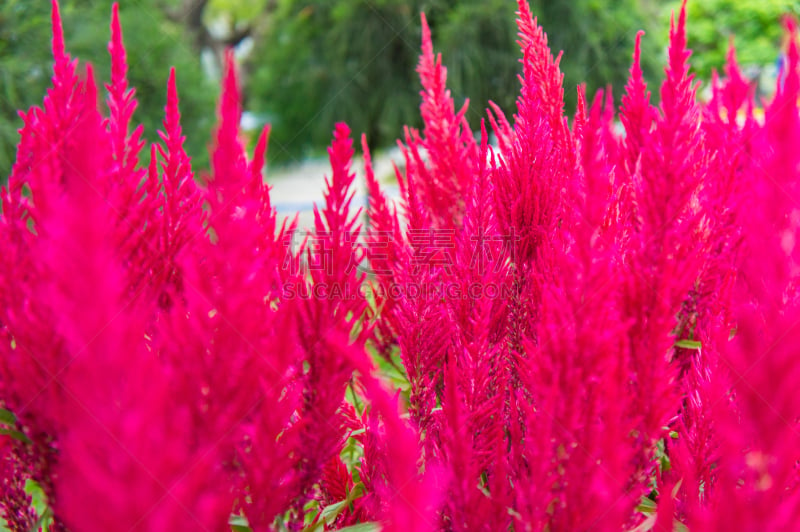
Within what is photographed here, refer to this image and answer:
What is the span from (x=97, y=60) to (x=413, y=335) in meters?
4.62

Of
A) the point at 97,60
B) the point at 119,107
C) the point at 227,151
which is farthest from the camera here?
the point at 97,60

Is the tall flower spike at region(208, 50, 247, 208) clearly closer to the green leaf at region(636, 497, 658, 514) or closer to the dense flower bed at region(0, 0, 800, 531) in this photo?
the dense flower bed at region(0, 0, 800, 531)

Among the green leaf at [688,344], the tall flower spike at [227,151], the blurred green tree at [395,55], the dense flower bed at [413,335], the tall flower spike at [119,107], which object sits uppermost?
the blurred green tree at [395,55]

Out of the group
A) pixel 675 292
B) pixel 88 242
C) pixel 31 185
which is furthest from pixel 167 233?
pixel 675 292

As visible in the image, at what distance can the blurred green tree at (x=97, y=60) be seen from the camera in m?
3.66

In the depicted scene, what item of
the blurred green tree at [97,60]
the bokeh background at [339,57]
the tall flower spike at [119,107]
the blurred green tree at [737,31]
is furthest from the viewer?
the blurred green tree at [737,31]

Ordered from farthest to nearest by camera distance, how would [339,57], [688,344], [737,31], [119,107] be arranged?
1. [737,31]
2. [339,57]
3. [688,344]
4. [119,107]

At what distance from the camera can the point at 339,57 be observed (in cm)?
505

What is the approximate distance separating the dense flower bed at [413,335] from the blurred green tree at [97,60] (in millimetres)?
2527

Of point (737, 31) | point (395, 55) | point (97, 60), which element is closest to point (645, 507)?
point (97, 60)

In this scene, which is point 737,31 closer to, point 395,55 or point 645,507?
point 395,55

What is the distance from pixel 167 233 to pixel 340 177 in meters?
0.18

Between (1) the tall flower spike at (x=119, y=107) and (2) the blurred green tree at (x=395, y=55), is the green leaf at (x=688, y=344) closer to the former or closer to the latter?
(1) the tall flower spike at (x=119, y=107)

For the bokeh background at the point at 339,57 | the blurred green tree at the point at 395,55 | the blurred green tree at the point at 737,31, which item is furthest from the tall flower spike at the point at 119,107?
the blurred green tree at the point at 737,31
